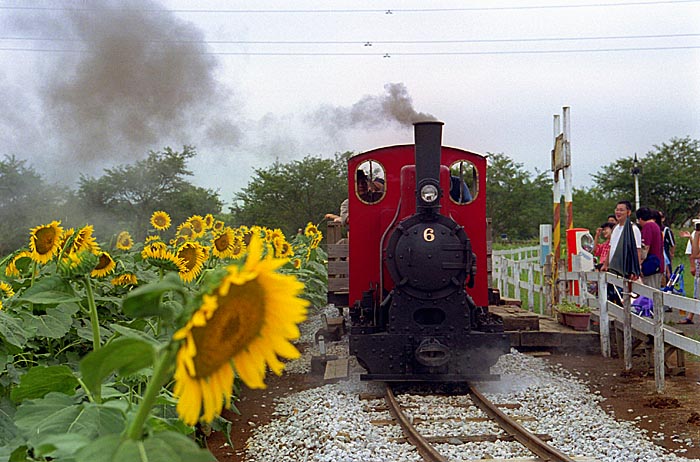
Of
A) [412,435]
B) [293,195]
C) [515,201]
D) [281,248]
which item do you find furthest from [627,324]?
[515,201]

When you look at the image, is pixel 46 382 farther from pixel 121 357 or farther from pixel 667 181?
pixel 667 181

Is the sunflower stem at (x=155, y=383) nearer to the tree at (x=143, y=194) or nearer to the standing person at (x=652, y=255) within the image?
the standing person at (x=652, y=255)

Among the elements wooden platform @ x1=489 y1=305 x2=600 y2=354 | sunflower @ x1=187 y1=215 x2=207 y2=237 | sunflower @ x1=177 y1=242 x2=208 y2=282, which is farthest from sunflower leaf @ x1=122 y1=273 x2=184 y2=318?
wooden platform @ x1=489 y1=305 x2=600 y2=354

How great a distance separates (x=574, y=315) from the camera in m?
10.0

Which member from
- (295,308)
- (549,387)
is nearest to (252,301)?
(295,308)

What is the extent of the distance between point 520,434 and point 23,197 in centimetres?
1404

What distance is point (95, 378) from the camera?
4.03 feet

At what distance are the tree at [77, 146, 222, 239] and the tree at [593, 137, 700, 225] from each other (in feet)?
68.5

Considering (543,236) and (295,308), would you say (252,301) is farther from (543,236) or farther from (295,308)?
(543,236)

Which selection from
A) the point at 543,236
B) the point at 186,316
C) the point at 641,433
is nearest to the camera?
the point at 186,316

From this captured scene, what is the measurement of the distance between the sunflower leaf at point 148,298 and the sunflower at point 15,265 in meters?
3.05

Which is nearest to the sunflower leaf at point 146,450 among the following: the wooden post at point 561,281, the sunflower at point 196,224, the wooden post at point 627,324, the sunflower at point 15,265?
the sunflower at point 15,265

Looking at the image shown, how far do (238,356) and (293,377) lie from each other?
784 cm

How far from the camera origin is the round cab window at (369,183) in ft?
27.6
